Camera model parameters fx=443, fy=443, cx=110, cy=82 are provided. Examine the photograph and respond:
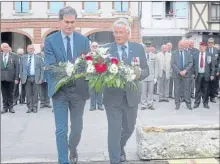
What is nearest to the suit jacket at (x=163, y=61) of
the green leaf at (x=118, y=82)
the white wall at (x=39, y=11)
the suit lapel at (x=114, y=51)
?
the suit lapel at (x=114, y=51)

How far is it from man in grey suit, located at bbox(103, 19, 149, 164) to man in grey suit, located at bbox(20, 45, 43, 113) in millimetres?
6070

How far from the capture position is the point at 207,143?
5902 mm

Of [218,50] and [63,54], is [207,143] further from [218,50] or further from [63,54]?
[218,50]

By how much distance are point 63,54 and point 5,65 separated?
6.03m

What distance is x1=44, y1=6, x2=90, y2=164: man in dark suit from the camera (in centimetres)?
520

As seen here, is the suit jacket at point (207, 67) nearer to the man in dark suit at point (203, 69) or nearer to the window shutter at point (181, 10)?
the man in dark suit at point (203, 69)

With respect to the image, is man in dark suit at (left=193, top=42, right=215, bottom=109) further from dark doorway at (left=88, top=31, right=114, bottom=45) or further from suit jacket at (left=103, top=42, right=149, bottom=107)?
dark doorway at (left=88, top=31, right=114, bottom=45)

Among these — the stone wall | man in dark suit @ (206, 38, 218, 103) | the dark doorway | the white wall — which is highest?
the white wall

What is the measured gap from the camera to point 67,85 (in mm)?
5238

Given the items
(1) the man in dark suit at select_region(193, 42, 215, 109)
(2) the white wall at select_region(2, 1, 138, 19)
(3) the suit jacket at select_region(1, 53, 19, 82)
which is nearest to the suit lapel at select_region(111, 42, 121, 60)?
(3) the suit jacket at select_region(1, 53, 19, 82)

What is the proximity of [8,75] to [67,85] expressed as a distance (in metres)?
5.85

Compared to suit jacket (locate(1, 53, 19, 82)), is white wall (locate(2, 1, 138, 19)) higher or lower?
higher

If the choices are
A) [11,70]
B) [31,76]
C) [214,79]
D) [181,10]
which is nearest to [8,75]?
[11,70]

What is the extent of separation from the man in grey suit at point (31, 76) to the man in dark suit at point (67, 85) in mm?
5929
